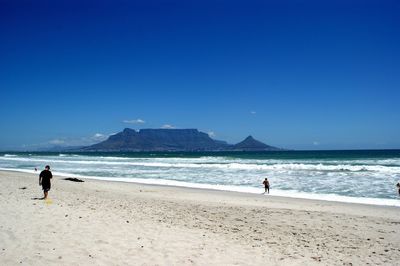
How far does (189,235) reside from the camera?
28.0ft

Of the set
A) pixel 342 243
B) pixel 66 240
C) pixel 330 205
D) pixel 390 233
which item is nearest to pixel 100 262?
pixel 66 240

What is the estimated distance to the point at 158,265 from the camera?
6379 millimetres

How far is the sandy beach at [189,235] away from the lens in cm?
682

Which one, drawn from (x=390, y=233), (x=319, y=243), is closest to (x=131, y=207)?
(x=319, y=243)

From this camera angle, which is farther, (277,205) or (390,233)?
(277,205)

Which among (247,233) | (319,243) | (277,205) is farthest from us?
(277,205)

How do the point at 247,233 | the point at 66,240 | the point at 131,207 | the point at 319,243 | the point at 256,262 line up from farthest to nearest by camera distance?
the point at 131,207
the point at 247,233
the point at 319,243
the point at 66,240
the point at 256,262

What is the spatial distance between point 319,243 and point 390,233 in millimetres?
2704

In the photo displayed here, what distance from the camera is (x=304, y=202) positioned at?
15578mm

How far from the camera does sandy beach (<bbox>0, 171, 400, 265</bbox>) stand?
6824 millimetres

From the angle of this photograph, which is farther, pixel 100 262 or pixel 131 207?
pixel 131 207

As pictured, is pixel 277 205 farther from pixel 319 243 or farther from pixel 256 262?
pixel 256 262

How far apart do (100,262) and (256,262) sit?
2.94 metres

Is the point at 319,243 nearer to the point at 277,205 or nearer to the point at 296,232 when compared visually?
the point at 296,232
